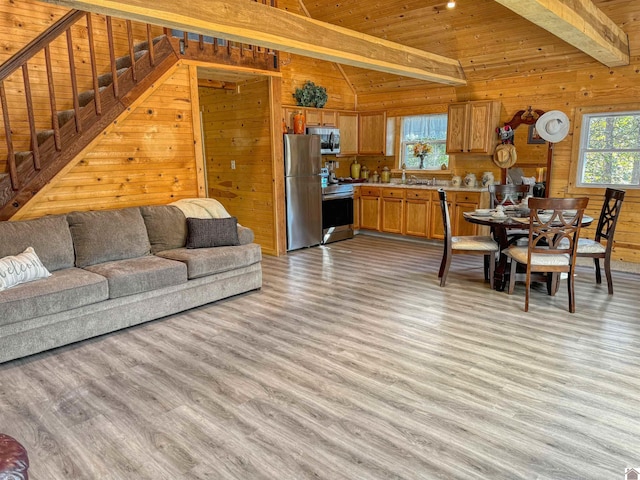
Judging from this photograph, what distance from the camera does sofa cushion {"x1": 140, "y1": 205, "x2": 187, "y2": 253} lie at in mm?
4266

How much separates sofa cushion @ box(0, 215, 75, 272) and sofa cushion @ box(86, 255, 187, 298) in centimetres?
23

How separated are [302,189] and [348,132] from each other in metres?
1.85

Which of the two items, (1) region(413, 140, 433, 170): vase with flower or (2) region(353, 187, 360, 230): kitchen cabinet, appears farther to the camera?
(2) region(353, 187, 360, 230): kitchen cabinet

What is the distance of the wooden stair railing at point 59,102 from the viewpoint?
3.58 m

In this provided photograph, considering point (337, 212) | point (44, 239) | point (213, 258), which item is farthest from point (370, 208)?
point (44, 239)

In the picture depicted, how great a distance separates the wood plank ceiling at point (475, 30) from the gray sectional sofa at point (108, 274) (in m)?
3.63

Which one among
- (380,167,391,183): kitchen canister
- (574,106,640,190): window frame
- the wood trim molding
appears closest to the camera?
the wood trim molding

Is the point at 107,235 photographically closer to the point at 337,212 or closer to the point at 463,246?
the point at 463,246

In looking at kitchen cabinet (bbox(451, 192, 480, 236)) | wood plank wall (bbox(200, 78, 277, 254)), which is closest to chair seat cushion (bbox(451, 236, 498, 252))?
kitchen cabinet (bbox(451, 192, 480, 236))

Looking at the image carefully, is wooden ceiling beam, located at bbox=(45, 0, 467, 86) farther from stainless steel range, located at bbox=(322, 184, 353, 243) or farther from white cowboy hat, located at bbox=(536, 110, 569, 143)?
stainless steel range, located at bbox=(322, 184, 353, 243)

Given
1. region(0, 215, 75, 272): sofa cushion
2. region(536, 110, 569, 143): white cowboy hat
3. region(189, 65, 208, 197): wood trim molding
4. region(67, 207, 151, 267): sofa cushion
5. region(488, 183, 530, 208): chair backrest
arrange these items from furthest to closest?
region(536, 110, 569, 143): white cowboy hat, region(488, 183, 530, 208): chair backrest, region(189, 65, 208, 197): wood trim molding, region(67, 207, 151, 267): sofa cushion, region(0, 215, 75, 272): sofa cushion

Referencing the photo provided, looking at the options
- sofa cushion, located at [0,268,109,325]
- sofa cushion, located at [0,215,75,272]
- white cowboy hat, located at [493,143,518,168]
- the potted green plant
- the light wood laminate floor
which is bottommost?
the light wood laminate floor

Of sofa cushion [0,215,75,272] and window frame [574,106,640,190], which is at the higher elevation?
window frame [574,106,640,190]

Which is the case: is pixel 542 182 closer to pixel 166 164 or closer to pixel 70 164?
pixel 166 164
